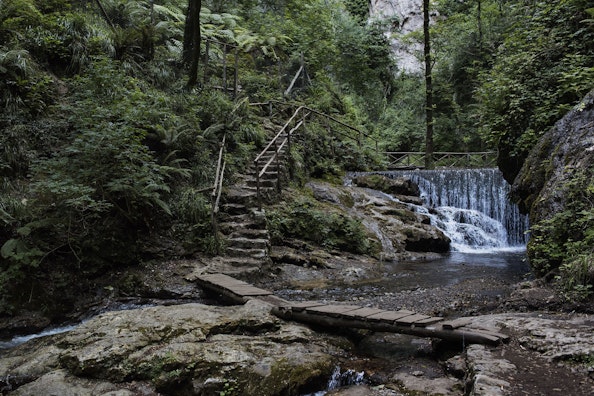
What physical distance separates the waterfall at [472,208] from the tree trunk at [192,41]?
8880mm

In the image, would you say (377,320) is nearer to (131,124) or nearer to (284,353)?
(284,353)

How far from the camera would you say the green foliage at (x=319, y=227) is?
10.8 m

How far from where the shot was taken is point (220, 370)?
14.2 ft

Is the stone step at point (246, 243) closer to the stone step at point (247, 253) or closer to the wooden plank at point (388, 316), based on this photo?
the stone step at point (247, 253)

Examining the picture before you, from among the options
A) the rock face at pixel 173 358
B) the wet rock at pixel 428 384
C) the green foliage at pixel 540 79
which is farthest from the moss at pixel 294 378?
the green foliage at pixel 540 79

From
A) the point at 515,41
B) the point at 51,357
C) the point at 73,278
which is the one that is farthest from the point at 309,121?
the point at 51,357

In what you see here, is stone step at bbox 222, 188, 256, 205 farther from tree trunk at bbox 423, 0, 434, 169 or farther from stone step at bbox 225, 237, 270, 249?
tree trunk at bbox 423, 0, 434, 169

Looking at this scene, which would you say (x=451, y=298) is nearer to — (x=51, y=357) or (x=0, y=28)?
(x=51, y=357)

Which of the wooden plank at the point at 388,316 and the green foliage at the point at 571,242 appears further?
the green foliage at the point at 571,242

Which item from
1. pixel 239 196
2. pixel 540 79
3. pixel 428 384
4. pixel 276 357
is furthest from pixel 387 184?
pixel 428 384

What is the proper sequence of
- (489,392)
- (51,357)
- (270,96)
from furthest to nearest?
(270,96), (51,357), (489,392)

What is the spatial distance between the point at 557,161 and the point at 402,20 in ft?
111

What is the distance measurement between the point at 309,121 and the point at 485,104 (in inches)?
326

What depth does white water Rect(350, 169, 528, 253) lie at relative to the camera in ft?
46.2
